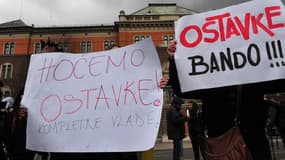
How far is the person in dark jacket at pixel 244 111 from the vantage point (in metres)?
1.83

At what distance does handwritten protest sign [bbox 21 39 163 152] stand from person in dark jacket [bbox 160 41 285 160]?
39 cm

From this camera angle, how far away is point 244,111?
6.19 ft

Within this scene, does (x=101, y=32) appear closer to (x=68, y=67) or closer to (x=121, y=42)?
(x=121, y=42)

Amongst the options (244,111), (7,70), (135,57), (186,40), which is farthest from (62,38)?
(244,111)

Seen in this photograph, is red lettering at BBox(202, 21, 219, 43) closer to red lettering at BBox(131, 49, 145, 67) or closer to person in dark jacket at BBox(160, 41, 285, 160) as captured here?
person in dark jacket at BBox(160, 41, 285, 160)

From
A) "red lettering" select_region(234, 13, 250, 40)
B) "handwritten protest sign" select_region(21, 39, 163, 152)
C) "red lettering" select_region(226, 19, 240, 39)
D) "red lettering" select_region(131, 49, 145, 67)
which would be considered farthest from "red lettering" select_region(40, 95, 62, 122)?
"red lettering" select_region(234, 13, 250, 40)

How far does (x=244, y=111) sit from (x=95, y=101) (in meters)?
1.14

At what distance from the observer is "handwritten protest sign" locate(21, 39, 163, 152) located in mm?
2127

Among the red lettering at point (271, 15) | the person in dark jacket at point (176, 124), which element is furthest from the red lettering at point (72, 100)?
the person in dark jacket at point (176, 124)

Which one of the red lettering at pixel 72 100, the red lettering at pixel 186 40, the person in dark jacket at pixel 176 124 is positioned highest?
the red lettering at pixel 186 40

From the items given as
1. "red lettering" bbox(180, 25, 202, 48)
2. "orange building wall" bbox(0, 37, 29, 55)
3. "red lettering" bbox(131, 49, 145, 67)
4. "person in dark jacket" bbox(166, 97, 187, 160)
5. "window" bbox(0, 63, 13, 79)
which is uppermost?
"orange building wall" bbox(0, 37, 29, 55)

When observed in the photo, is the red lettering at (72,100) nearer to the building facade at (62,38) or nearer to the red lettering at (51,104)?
the red lettering at (51,104)

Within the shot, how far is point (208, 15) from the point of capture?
2.24 meters

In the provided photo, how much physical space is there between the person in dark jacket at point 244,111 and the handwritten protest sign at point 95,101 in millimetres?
392
